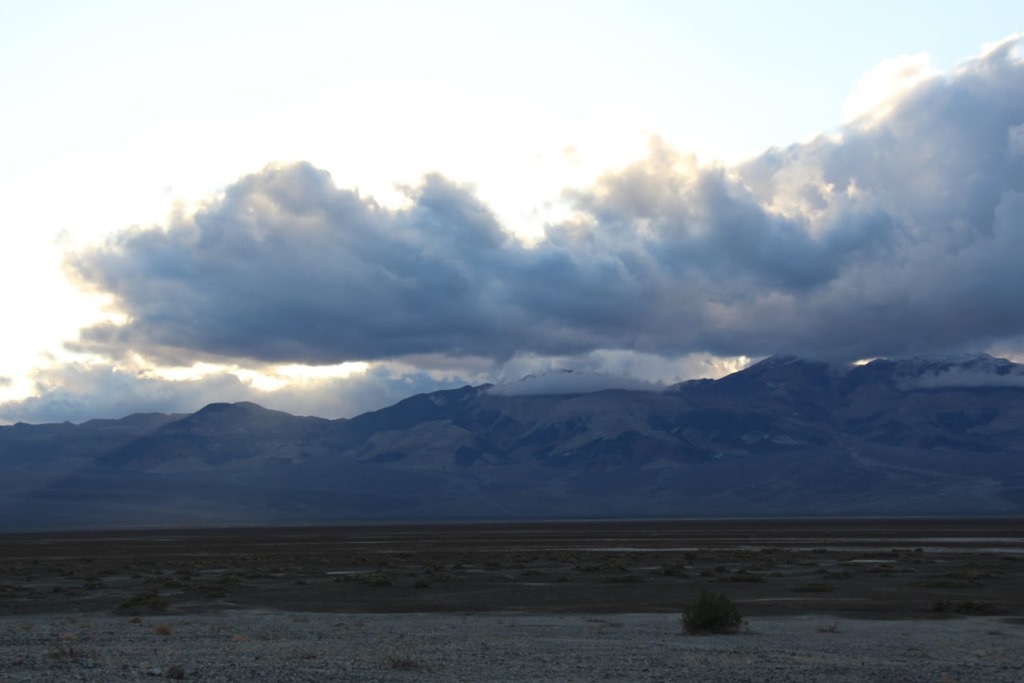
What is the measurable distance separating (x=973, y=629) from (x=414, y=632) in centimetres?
1786

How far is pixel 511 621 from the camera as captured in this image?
3881cm

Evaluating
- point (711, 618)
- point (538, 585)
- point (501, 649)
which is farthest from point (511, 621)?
point (538, 585)

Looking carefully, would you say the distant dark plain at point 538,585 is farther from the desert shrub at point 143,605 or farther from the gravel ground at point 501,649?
the gravel ground at point 501,649

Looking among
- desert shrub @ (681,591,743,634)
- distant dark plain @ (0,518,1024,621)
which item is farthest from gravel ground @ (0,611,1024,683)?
distant dark plain @ (0,518,1024,621)

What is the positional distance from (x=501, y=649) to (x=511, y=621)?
32.4 ft

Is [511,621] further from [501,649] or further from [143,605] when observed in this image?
[143,605]

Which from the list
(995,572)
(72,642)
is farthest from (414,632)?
(995,572)

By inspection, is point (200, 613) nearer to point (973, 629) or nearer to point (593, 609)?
point (593, 609)

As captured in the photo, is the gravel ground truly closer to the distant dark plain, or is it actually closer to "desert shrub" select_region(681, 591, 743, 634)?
"desert shrub" select_region(681, 591, 743, 634)

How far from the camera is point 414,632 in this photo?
35188mm

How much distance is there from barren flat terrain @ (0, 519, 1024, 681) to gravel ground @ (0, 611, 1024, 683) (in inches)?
3.1

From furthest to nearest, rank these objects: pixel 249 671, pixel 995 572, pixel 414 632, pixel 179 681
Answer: pixel 995 572 < pixel 414 632 < pixel 249 671 < pixel 179 681

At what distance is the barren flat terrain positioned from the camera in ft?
83.0

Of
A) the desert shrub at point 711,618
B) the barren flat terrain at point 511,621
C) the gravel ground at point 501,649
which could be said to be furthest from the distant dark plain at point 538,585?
the desert shrub at point 711,618
